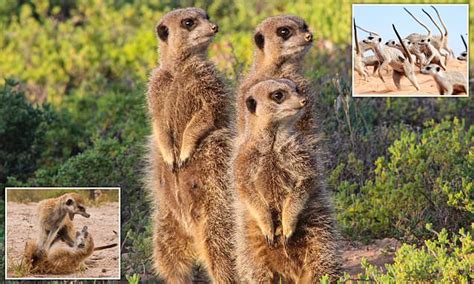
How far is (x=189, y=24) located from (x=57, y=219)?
152cm

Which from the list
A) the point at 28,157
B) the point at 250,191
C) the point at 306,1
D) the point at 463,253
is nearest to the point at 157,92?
the point at 250,191

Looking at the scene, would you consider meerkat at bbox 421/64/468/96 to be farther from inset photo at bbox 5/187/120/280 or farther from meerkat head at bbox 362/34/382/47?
inset photo at bbox 5/187/120/280

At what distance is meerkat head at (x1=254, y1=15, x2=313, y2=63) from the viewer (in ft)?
23.2

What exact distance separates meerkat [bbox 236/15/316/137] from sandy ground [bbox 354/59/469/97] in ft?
7.50

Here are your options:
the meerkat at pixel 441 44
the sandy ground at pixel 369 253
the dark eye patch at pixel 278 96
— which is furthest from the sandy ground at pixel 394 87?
the dark eye patch at pixel 278 96

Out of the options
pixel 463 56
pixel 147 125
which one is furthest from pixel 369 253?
pixel 147 125

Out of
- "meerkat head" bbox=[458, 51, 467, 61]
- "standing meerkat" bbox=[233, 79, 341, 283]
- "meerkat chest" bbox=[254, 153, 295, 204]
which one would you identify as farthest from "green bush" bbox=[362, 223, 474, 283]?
"meerkat head" bbox=[458, 51, 467, 61]

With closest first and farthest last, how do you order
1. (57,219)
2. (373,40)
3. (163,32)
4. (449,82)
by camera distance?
(163,32), (57,219), (373,40), (449,82)

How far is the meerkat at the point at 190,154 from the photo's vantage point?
7.00 meters

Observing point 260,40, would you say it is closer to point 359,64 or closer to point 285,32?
point 285,32

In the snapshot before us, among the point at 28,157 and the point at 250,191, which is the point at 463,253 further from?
the point at 28,157

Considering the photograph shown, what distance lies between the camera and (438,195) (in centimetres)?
822

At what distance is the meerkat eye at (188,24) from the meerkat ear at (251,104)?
0.90 m

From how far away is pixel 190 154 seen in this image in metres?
7.11
